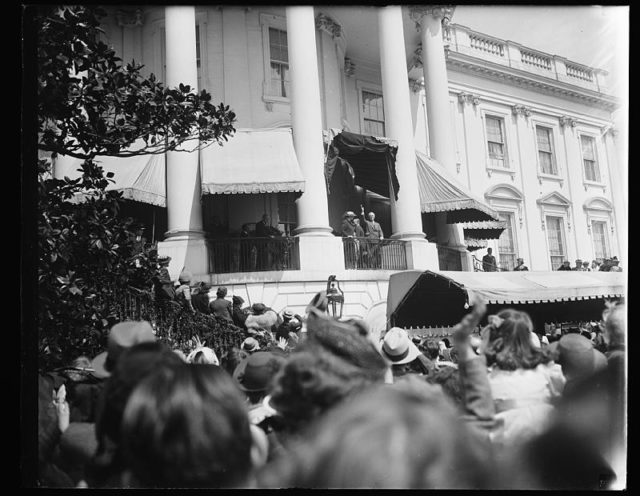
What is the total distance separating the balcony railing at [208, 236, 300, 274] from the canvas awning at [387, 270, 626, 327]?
2.21m

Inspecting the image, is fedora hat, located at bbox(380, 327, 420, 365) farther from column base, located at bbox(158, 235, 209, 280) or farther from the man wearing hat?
column base, located at bbox(158, 235, 209, 280)

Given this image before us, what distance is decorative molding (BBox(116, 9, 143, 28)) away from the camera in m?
14.1

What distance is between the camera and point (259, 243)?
11.8 meters

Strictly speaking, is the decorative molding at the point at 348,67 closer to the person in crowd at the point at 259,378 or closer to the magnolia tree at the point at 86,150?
the magnolia tree at the point at 86,150

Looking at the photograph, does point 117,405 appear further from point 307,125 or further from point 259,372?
point 307,125

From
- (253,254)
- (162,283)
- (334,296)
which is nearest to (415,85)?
(253,254)

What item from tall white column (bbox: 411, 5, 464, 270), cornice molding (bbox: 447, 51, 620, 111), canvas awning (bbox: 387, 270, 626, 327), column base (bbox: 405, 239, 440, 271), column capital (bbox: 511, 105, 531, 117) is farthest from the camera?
column capital (bbox: 511, 105, 531, 117)

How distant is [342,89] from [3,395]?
14.3 m

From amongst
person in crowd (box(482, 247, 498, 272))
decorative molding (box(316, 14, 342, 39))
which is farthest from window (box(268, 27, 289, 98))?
person in crowd (box(482, 247, 498, 272))

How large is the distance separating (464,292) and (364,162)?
16.6 feet

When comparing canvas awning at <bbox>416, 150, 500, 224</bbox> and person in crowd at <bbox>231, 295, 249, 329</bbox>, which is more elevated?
canvas awning at <bbox>416, 150, 500, 224</bbox>

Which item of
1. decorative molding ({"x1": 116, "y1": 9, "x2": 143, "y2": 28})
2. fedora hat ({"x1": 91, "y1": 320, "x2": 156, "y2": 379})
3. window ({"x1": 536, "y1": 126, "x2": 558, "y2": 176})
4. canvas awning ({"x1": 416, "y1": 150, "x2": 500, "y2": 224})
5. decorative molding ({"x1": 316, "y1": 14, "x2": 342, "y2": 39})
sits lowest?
fedora hat ({"x1": 91, "y1": 320, "x2": 156, "y2": 379})

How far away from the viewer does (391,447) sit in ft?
5.42

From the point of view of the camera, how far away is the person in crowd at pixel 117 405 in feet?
7.88
